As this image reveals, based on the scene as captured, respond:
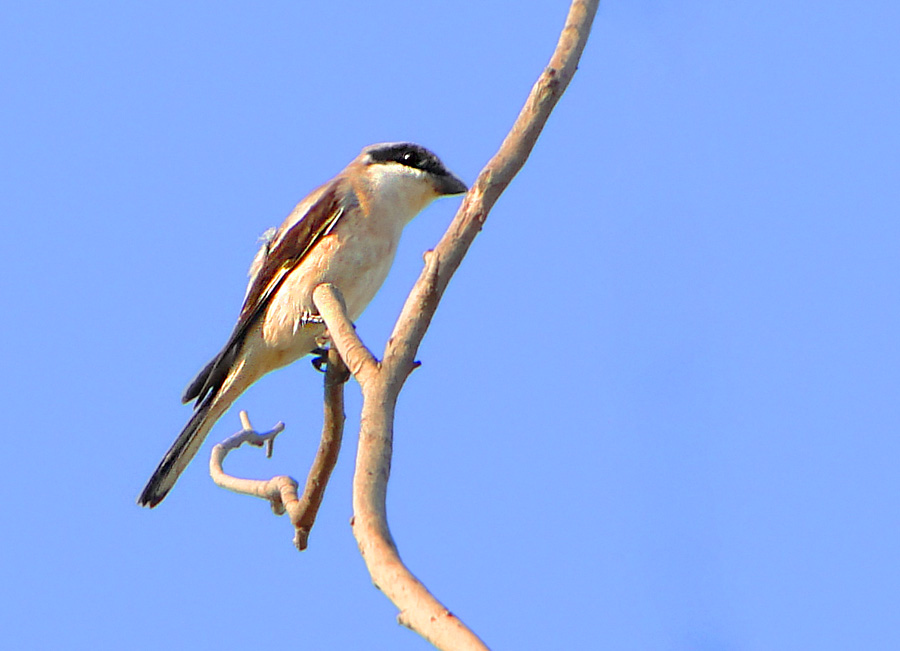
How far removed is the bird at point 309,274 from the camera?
Answer: 4707mm

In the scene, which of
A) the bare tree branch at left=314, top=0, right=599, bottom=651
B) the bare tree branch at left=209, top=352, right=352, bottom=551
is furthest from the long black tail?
the bare tree branch at left=314, top=0, right=599, bottom=651

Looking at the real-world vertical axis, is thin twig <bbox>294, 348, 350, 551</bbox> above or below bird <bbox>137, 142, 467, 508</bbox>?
below

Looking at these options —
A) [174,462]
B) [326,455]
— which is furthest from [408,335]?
[174,462]

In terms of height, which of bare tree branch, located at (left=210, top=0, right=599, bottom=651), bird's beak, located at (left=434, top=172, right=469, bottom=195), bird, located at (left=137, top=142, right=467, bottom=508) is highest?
bird's beak, located at (left=434, top=172, right=469, bottom=195)

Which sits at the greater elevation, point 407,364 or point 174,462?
point 174,462

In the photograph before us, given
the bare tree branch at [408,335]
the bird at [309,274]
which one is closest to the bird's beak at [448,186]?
the bird at [309,274]

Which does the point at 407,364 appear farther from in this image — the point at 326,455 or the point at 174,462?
the point at 174,462

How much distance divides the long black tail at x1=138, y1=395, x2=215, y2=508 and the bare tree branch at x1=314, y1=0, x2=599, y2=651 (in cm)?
175

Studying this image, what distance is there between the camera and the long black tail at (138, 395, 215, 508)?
4422 millimetres

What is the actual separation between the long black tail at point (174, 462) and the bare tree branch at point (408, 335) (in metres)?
1.75

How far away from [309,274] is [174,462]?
35.7 inches

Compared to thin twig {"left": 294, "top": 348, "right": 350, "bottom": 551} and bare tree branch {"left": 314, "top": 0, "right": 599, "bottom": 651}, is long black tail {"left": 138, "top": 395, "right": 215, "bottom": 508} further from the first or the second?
bare tree branch {"left": 314, "top": 0, "right": 599, "bottom": 651}

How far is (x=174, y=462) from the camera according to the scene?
4.46 meters

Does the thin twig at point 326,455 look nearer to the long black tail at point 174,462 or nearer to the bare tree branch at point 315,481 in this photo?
the bare tree branch at point 315,481
